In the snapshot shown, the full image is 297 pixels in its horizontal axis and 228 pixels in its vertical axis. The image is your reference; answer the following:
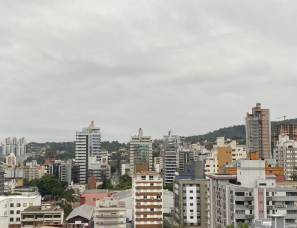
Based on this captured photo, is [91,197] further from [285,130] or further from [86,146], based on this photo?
[285,130]

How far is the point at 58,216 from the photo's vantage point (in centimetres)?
5959

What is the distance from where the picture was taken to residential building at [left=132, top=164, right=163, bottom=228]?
201ft

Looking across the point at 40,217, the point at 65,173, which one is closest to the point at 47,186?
the point at 65,173

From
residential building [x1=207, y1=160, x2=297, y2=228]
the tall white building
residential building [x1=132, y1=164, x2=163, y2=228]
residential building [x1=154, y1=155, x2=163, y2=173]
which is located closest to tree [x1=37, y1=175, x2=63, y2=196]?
the tall white building

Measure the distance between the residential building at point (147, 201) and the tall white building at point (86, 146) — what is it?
9658 centimetres

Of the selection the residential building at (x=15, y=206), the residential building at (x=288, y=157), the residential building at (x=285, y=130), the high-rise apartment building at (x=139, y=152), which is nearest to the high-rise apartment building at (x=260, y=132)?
the residential building at (x=285, y=130)

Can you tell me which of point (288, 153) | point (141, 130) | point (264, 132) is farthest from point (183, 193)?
point (141, 130)

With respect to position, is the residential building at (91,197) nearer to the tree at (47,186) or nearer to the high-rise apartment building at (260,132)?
the tree at (47,186)

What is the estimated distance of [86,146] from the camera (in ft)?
540

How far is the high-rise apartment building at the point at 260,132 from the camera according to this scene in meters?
139

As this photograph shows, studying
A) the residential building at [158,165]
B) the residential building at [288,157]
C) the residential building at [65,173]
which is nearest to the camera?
the residential building at [288,157]

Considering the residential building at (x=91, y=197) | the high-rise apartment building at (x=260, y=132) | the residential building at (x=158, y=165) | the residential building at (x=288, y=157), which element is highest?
the high-rise apartment building at (x=260, y=132)

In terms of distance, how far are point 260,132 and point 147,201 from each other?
87.8m

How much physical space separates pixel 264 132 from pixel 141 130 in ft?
150
